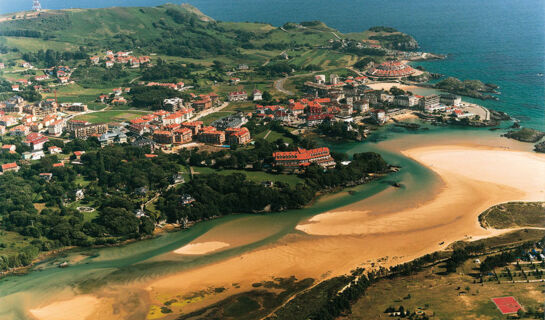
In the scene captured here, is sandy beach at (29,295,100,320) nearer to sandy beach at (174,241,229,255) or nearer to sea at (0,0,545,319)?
sea at (0,0,545,319)

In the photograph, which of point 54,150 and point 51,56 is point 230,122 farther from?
point 51,56

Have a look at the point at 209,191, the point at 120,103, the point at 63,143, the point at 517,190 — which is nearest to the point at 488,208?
the point at 517,190

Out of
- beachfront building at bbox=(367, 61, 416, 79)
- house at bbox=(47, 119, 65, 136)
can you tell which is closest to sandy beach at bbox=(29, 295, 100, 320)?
house at bbox=(47, 119, 65, 136)

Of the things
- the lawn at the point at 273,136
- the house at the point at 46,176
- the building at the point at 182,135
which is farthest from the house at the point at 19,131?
the lawn at the point at 273,136

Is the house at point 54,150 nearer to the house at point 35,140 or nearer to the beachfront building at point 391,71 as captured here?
the house at point 35,140

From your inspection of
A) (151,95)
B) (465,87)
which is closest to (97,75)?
(151,95)

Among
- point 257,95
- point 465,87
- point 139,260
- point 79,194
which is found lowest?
point 139,260
